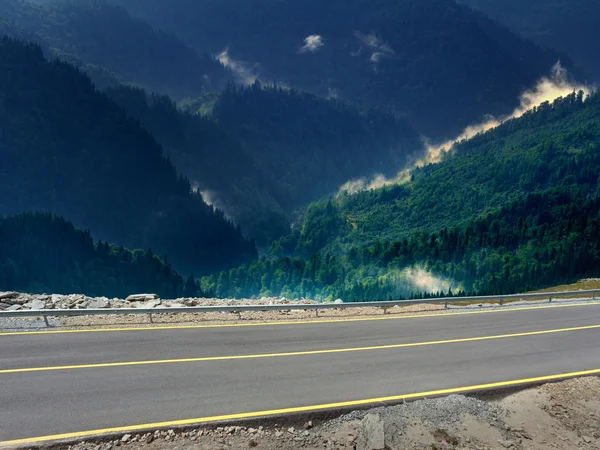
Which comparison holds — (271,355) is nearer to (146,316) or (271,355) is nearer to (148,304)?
(146,316)

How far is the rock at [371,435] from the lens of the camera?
1103 centimetres

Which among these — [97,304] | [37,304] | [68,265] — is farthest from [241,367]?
[68,265]

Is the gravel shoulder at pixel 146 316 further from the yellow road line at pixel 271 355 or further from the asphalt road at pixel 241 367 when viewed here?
the yellow road line at pixel 271 355

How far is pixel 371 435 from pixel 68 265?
192596 millimetres

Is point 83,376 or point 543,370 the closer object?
point 83,376

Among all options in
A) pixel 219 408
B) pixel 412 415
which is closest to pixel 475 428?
pixel 412 415

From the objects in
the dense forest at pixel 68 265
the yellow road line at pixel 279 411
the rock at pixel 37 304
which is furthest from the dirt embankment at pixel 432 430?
the dense forest at pixel 68 265

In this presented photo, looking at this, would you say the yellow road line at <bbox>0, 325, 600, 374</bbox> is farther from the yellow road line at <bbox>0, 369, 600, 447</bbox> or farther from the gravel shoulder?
the gravel shoulder

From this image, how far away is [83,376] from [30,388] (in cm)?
147

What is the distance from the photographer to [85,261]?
589 feet

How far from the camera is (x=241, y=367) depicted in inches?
580

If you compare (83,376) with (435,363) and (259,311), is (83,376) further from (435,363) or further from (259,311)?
(435,363)

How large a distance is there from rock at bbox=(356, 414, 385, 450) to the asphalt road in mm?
1268

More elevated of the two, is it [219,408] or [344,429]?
[219,408]
